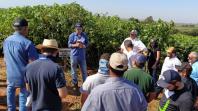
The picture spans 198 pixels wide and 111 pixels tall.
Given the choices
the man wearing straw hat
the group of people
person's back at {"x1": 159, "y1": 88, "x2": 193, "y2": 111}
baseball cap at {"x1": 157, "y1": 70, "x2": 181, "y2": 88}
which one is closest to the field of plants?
the group of people

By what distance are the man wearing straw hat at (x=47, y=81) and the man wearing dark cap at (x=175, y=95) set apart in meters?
1.34

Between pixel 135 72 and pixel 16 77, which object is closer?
pixel 135 72

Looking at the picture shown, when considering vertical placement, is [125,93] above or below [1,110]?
above

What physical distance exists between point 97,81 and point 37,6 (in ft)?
34.6

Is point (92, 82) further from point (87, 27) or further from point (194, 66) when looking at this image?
point (87, 27)

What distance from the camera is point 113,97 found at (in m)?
4.29

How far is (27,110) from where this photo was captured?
7.29 m

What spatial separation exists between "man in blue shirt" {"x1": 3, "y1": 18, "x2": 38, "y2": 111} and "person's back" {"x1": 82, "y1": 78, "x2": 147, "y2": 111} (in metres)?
2.84

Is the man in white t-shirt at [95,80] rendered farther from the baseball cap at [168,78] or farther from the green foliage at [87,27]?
the green foliage at [87,27]

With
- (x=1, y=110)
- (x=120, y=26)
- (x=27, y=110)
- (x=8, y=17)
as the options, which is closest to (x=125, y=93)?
(x=27, y=110)

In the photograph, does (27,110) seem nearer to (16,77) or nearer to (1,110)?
(16,77)

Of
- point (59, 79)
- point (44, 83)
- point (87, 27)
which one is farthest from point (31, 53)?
point (87, 27)

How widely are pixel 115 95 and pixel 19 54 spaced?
10.3ft

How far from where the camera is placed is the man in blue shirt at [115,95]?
14.0 ft
